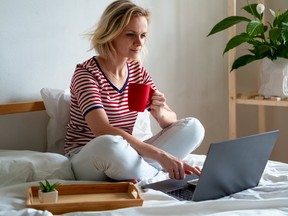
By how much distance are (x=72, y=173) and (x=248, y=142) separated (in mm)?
569

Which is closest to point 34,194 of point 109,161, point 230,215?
point 109,161

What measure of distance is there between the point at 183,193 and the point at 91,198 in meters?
0.26

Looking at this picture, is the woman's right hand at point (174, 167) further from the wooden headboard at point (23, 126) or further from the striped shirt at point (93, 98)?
the wooden headboard at point (23, 126)

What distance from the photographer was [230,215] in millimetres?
1178

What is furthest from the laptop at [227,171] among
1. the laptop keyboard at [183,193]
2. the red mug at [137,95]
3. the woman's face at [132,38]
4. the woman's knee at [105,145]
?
the woman's face at [132,38]

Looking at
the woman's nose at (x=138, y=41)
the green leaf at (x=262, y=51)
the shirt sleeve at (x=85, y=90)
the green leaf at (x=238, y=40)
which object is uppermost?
the woman's nose at (x=138, y=41)

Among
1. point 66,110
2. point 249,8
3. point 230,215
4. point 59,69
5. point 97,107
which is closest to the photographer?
point 230,215

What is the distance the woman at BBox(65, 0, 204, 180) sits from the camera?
1.62 metres

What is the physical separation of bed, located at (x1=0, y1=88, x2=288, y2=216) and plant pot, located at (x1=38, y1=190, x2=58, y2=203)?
0.05 meters

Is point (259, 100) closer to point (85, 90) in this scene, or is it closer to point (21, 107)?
point (85, 90)

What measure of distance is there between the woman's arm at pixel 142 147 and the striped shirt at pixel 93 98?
0.05 m

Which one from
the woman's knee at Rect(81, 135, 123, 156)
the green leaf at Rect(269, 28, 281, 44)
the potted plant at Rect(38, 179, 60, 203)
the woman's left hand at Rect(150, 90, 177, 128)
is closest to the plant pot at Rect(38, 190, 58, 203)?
the potted plant at Rect(38, 179, 60, 203)

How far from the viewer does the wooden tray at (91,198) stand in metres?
1.24

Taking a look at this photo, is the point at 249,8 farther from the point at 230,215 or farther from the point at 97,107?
the point at 230,215
